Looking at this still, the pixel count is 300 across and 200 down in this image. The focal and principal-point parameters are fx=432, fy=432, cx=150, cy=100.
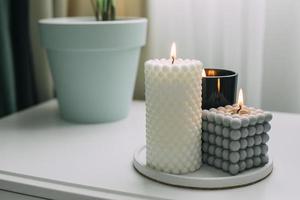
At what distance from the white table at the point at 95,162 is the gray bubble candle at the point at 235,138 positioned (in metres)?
0.03

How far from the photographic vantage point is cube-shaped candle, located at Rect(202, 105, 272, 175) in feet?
1.70

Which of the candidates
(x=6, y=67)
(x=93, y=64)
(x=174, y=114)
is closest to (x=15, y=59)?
(x=6, y=67)

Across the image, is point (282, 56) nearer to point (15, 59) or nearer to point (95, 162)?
point (95, 162)

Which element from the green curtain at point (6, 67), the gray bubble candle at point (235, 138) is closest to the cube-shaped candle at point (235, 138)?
Result: the gray bubble candle at point (235, 138)

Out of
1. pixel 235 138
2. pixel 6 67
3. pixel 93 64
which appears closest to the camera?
pixel 235 138

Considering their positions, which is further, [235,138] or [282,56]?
[282,56]

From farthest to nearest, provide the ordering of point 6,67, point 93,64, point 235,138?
point 6,67, point 93,64, point 235,138

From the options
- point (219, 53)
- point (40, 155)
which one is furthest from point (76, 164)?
point (219, 53)

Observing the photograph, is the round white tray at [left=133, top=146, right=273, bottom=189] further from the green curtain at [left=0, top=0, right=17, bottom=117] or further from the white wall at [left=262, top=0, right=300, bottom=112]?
the green curtain at [left=0, top=0, right=17, bottom=117]

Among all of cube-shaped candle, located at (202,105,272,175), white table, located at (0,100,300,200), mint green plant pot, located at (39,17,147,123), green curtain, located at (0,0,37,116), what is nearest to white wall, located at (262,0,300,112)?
white table, located at (0,100,300,200)

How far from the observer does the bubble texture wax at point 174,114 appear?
52 cm

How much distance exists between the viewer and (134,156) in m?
0.60

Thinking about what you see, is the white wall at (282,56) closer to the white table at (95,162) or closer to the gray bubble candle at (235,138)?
the white table at (95,162)

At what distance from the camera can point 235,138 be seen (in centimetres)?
Answer: 51
